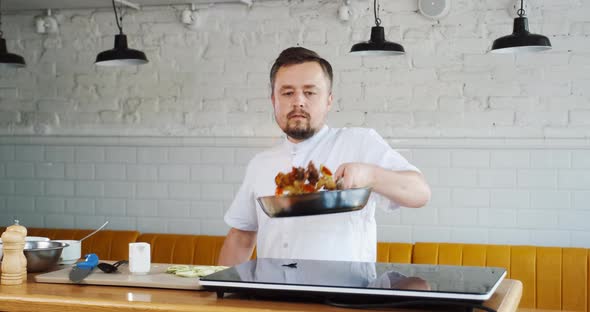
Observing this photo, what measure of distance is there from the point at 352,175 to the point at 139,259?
864 mm

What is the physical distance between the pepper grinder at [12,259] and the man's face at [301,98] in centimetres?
108

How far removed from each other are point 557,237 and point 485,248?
0.59 metres

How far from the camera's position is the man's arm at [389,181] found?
2.49m

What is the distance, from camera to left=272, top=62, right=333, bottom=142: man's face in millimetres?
3000

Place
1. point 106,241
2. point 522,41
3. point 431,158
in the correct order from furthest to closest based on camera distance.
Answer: point 106,241 < point 431,158 < point 522,41

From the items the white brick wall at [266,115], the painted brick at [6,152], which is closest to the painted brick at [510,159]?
the white brick wall at [266,115]

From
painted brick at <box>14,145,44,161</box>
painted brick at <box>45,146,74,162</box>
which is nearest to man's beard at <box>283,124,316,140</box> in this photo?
painted brick at <box>45,146,74,162</box>

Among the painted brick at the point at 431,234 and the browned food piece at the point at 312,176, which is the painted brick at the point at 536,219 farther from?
the browned food piece at the point at 312,176

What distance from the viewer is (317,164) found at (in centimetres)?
327

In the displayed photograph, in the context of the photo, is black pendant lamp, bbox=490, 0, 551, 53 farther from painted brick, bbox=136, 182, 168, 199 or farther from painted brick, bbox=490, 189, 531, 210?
painted brick, bbox=136, 182, 168, 199

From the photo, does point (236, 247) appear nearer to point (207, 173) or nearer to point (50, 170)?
point (207, 173)

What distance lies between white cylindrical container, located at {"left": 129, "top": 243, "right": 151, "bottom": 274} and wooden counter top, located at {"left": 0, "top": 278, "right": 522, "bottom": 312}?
0.22m

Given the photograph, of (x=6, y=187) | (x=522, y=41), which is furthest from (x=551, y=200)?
(x=6, y=187)

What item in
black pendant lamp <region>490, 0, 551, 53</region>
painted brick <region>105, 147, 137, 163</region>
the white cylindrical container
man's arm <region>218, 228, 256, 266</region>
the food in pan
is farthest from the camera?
painted brick <region>105, 147, 137, 163</region>
